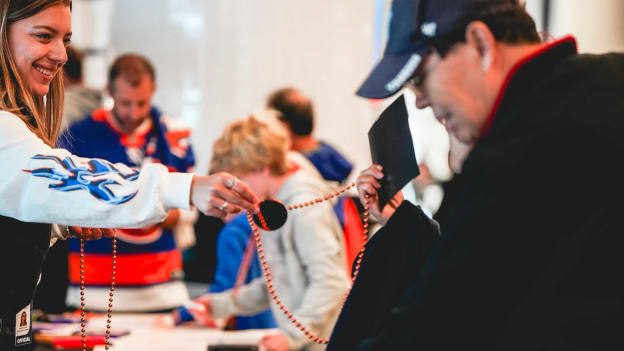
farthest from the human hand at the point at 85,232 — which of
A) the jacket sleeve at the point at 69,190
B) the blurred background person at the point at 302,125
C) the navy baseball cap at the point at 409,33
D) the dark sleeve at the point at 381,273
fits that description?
the blurred background person at the point at 302,125

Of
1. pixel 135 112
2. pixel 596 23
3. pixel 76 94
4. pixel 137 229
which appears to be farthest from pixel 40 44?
pixel 596 23

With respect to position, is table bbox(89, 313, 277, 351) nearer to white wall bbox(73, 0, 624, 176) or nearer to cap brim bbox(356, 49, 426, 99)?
cap brim bbox(356, 49, 426, 99)

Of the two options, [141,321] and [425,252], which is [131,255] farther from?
[425,252]

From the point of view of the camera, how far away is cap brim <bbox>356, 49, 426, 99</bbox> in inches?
47.9

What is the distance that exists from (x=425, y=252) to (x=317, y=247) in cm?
104

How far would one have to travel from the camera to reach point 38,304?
3150 millimetres

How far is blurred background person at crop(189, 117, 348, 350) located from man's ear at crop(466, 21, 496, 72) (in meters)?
1.36

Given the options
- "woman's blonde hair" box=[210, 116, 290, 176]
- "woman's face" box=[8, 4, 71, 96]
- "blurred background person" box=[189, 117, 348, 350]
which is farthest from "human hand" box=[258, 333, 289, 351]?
"woman's face" box=[8, 4, 71, 96]

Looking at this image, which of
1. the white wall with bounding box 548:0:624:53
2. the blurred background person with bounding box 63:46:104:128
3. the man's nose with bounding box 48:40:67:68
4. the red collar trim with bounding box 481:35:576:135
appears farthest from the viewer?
the white wall with bounding box 548:0:624:53

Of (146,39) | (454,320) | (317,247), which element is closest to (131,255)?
(317,247)

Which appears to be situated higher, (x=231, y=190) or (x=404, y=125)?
(x=404, y=125)

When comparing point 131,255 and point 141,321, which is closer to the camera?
point 141,321

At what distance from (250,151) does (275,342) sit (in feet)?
2.26

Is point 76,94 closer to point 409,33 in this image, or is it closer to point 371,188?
point 371,188
